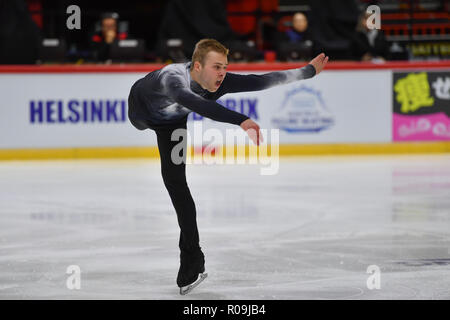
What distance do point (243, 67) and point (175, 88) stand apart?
8.93m

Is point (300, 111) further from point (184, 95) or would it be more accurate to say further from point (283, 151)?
point (184, 95)

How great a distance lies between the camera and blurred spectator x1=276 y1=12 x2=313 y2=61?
1395 centimetres

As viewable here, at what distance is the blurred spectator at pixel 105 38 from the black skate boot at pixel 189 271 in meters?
8.88

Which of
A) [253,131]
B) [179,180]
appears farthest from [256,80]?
[253,131]

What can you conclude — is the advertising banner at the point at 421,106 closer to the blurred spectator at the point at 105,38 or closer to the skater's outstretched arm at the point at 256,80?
the blurred spectator at the point at 105,38

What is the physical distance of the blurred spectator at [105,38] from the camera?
540 inches

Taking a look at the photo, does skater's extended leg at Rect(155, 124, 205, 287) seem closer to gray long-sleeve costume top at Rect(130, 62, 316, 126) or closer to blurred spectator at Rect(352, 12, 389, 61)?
gray long-sleeve costume top at Rect(130, 62, 316, 126)

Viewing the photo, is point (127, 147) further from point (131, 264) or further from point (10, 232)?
point (131, 264)

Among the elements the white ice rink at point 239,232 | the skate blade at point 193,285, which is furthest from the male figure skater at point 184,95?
the white ice rink at point 239,232

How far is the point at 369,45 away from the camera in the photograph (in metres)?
14.4

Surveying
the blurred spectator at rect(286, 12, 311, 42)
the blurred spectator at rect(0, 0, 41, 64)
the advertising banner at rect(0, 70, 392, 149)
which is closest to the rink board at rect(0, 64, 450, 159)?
the advertising banner at rect(0, 70, 392, 149)

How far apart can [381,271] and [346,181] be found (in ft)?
16.4

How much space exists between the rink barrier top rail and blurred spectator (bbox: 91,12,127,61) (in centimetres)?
44

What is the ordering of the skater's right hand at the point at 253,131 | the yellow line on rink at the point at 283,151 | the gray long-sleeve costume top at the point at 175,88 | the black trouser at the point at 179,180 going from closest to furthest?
the skater's right hand at the point at 253,131, the gray long-sleeve costume top at the point at 175,88, the black trouser at the point at 179,180, the yellow line on rink at the point at 283,151
